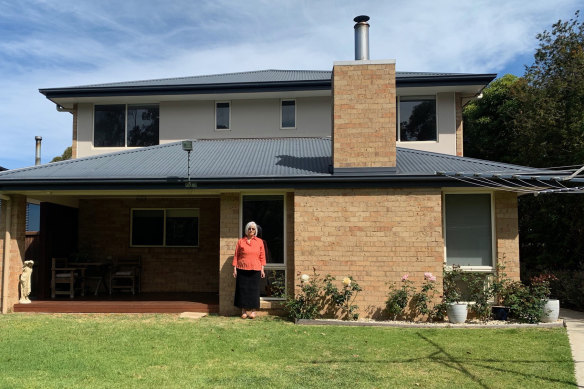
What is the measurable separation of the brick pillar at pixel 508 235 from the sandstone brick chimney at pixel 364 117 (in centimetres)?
241

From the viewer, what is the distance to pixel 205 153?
1312 cm

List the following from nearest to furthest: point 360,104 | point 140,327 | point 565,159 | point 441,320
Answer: point 140,327, point 441,320, point 360,104, point 565,159

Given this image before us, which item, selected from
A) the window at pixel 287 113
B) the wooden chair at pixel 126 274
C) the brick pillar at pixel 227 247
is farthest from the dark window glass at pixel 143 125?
the brick pillar at pixel 227 247

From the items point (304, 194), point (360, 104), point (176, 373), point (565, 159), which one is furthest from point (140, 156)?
point (565, 159)

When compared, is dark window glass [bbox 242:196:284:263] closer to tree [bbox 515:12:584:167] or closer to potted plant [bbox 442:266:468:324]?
potted plant [bbox 442:266:468:324]

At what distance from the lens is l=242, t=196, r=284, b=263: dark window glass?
36.4ft

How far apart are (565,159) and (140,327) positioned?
1278cm

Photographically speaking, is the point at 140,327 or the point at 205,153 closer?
the point at 140,327

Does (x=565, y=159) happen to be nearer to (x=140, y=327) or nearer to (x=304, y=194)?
(x=304, y=194)

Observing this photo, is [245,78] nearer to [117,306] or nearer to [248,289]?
[248,289]

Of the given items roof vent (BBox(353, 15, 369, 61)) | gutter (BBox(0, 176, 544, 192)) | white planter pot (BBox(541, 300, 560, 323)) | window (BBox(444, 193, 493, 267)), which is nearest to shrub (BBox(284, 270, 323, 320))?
gutter (BBox(0, 176, 544, 192))

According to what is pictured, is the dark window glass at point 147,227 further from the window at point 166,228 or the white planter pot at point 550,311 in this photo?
the white planter pot at point 550,311

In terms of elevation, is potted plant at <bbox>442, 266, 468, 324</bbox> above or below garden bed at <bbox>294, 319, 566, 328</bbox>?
above

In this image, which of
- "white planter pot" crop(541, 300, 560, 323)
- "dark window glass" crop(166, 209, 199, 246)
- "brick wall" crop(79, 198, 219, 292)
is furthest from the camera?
"dark window glass" crop(166, 209, 199, 246)
